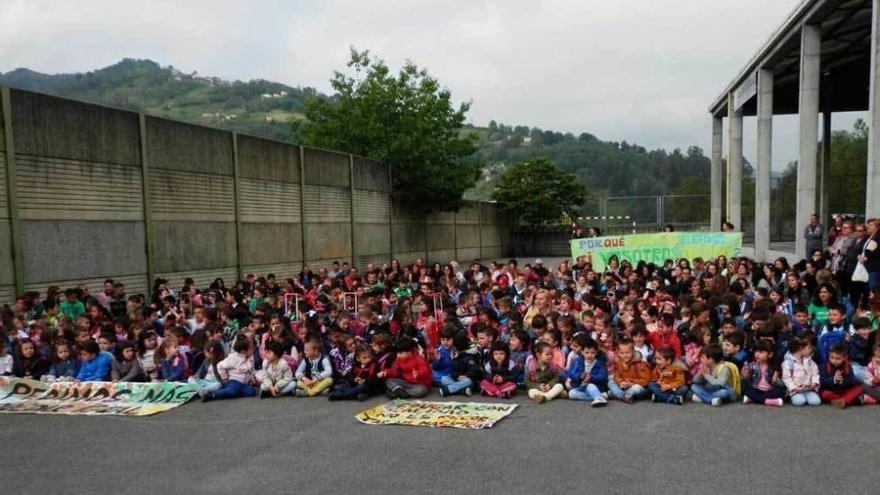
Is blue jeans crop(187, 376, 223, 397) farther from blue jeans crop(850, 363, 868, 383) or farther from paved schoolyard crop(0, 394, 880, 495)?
blue jeans crop(850, 363, 868, 383)

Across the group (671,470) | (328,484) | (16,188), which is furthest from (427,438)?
(16,188)

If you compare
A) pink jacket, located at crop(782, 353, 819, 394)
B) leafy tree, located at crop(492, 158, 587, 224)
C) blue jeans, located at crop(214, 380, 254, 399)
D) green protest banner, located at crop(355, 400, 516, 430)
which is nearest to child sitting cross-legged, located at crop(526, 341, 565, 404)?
green protest banner, located at crop(355, 400, 516, 430)

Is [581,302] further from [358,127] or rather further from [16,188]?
[358,127]

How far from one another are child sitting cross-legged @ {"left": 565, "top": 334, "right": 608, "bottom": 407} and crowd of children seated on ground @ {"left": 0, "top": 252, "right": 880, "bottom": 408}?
0.02 metres

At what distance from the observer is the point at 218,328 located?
10.1 meters

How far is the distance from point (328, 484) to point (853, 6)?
663 inches

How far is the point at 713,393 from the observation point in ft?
24.4

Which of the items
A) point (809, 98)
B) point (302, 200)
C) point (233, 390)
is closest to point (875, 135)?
point (809, 98)

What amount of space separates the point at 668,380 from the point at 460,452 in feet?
9.58

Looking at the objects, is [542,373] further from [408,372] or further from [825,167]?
[825,167]

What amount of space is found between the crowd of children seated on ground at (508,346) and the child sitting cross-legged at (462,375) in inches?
0.6

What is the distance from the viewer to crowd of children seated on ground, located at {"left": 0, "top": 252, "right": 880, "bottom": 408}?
7582 millimetres

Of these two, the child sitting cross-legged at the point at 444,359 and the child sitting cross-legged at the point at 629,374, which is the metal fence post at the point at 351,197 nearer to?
the child sitting cross-legged at the point at 444,359

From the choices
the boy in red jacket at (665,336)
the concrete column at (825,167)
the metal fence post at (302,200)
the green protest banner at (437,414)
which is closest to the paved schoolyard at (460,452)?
the green protest banner at (437,414)
